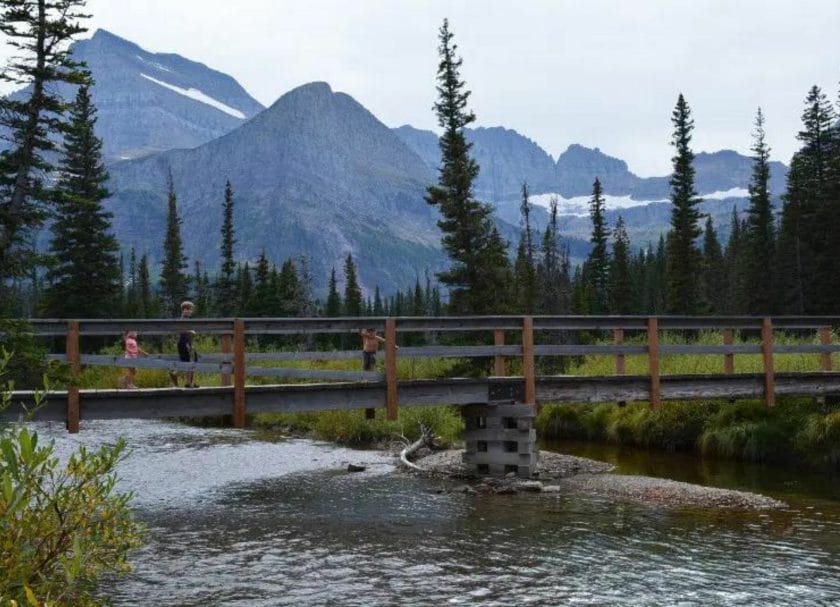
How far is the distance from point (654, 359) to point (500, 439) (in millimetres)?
3818

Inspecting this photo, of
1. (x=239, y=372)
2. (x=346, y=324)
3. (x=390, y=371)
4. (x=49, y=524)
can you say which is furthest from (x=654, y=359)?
(x=49, y=524)

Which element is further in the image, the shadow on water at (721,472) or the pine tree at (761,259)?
the pine tree at (761,259)

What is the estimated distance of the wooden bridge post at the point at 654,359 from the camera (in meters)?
17.7

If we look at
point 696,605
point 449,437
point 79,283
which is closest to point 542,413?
point 449,437

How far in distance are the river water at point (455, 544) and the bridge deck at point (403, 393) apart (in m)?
1.85

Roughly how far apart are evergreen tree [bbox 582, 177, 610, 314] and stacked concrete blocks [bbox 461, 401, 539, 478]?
65.4 metres

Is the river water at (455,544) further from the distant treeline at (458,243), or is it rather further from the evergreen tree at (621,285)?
the evergreen tree at (621,285)

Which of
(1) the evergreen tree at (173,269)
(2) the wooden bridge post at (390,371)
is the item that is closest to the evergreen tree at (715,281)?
(1) the evergreen tree at (173,269)

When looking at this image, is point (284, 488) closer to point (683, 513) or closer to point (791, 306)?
point (683, 513)

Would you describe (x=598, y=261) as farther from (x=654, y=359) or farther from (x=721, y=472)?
(x=654, y=359)

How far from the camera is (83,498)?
14.4 ft

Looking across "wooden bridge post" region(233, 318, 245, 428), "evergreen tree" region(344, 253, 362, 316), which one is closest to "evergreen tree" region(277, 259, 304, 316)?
"evergreen tree" region(344, 253, 362, 316)

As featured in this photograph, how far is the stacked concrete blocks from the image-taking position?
1697 cm

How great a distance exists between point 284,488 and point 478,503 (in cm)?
447
